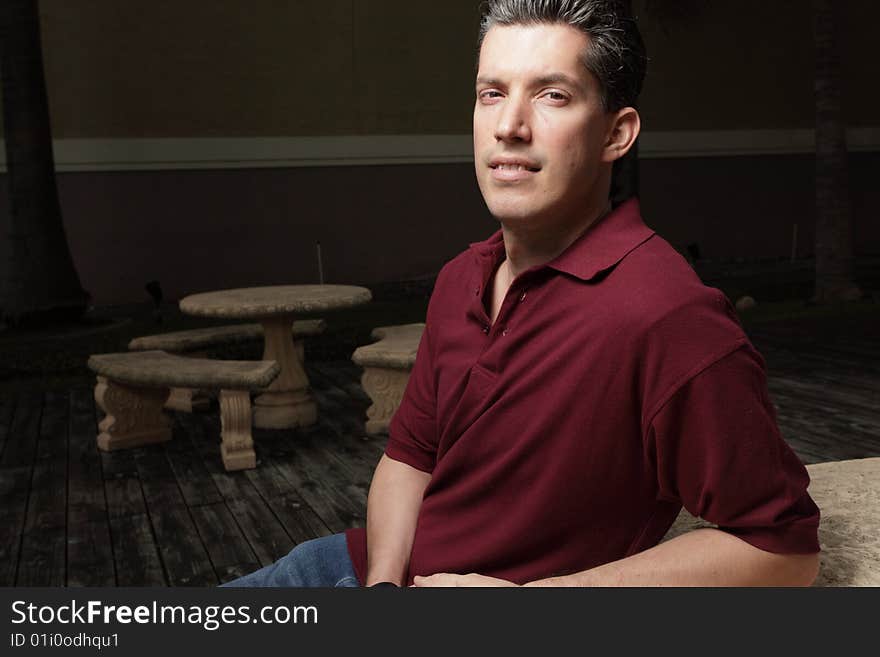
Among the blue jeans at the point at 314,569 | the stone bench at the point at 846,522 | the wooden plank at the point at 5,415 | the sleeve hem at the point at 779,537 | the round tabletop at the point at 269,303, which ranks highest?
the sleeve hem at the point at 779,537

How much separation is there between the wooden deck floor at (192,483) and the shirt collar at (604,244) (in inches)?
97.9

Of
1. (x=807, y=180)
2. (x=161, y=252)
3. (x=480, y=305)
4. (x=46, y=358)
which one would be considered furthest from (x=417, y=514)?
(x=807, y=180)

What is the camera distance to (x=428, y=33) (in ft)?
39.4

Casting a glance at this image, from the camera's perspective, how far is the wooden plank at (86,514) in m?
3.66

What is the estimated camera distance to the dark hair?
1328mm

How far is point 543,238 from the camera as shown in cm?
143

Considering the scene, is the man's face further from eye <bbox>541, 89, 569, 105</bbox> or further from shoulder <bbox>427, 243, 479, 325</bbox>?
shoulder <bbox>427, 243, 479, 325</bbox>

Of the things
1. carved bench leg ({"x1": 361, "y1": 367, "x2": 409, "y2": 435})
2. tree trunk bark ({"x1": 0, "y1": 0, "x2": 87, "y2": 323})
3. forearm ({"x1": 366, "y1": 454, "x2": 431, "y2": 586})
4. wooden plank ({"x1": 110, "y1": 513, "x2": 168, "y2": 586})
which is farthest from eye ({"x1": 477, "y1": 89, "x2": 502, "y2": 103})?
tree trunk bark ({"x1": 0, "y1": 0, "x2": 87, "y2": 323})

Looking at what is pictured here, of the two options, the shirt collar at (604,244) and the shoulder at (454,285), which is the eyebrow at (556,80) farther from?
the shoulder at (454,285)

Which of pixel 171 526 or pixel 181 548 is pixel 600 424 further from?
pixel 171 526

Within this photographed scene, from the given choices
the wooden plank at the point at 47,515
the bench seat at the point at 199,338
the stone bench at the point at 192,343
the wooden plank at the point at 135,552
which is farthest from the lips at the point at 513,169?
the bench seat at the point at 199,338

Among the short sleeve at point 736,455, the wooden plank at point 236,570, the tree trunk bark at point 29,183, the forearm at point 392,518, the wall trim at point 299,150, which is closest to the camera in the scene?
the short sleeve at point 736,455

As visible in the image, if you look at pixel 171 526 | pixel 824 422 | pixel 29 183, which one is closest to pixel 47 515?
pixel 171 526

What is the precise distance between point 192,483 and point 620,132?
377 cm
